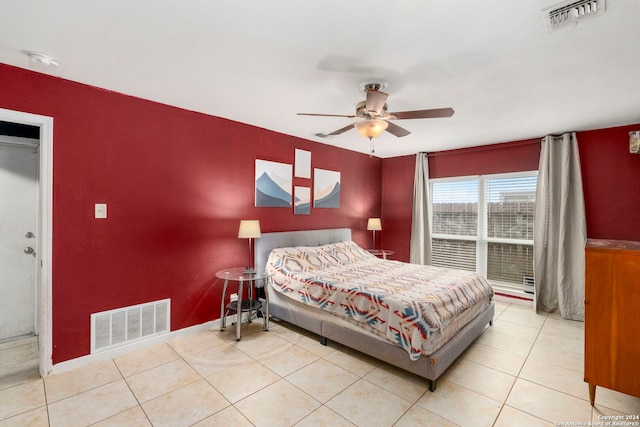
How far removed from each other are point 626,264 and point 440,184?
3507 mm

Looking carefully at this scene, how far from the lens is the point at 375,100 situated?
2.30 meters

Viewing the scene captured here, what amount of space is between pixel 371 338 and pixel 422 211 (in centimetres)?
316

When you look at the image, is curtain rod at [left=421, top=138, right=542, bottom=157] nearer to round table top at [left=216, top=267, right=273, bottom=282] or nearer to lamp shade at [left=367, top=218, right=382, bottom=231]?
lamp shade at [left=367, top=218, right=382, bottom=231]

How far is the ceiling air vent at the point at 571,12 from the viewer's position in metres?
1.51

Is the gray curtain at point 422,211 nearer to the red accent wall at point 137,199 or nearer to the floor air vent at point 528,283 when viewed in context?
the floor air vent at point 528,283

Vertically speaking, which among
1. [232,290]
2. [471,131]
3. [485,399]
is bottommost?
[485,399]

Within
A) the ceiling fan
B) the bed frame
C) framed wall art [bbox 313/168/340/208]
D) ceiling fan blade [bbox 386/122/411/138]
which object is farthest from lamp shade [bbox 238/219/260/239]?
ceiling fan blade [bbox 386/122/411/138]

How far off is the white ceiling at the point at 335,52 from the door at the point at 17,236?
4.38 ft

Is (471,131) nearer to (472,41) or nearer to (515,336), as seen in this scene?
(472,41)

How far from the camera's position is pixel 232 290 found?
3.58 meters

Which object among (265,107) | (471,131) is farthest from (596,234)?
(265,107)

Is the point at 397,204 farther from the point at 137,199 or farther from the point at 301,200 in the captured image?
the point at 137,199

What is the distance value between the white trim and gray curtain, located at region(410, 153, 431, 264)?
3601 mm

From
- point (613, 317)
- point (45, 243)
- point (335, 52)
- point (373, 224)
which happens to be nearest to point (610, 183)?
point (613, 317)
